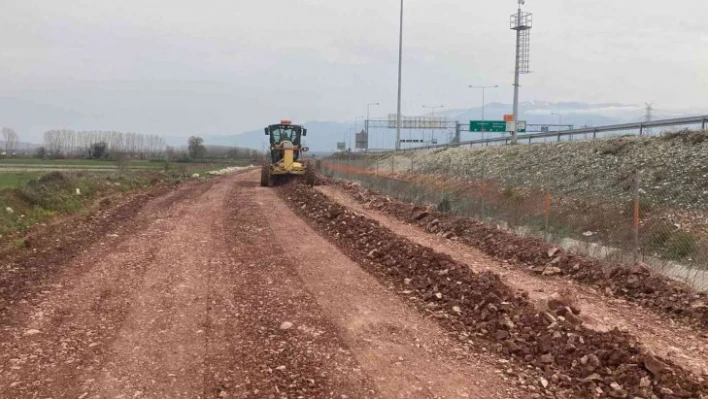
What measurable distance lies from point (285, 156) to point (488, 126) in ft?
149

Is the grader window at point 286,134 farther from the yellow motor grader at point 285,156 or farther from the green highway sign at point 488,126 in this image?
the green highway sign at point 488,126

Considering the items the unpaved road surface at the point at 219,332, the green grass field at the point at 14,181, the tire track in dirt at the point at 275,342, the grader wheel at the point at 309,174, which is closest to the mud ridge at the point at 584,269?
the unpaved road surface at the point at 219,332

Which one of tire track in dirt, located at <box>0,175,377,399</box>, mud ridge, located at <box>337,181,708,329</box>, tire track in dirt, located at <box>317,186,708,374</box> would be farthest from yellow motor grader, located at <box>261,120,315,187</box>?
tire track in dirt, located at <box>317,186,708,374</box>

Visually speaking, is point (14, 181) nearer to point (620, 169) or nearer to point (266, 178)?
point (266, 178)

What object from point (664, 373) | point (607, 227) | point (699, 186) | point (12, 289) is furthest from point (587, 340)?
point (699, 186)

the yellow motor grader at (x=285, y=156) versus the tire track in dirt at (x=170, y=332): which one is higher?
the yellow motor grader at (x=285, y=156)

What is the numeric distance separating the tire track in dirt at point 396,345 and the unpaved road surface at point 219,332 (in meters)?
0.02

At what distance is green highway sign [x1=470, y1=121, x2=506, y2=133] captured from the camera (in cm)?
6975

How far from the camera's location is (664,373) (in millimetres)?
5176

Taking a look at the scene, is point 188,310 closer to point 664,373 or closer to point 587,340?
point 587,340

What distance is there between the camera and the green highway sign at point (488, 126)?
6975cm

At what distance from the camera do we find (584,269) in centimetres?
924

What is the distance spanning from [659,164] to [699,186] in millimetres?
3140

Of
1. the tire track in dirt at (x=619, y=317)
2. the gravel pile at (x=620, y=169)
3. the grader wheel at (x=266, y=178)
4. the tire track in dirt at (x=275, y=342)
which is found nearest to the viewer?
the tire track in dirt at (x=275, y=342)
